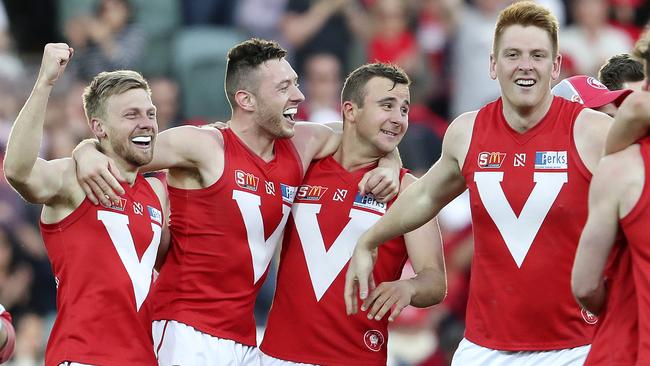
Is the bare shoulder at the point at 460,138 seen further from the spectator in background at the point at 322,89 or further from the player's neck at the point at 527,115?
the spectator in background at the point at 322,89

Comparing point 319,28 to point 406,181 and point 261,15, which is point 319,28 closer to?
point 261,15

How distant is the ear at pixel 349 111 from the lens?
7.21m

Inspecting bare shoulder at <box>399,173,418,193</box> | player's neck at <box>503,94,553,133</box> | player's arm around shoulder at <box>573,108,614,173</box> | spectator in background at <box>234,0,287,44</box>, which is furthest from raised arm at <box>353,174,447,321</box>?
spectator in background at <box>234,0,287,44</box>

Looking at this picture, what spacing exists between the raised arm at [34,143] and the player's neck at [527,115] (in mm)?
2226

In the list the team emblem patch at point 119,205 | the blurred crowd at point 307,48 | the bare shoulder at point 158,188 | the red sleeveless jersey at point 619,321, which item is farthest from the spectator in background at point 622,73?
the blurred crowd at point 307,48

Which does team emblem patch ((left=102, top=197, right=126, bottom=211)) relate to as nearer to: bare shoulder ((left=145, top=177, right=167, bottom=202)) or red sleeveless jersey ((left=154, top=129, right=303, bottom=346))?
bare shoulder ((left=145, top=177, right=167, bottom=202))

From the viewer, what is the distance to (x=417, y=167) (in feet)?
39.2

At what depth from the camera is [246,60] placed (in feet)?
23.7

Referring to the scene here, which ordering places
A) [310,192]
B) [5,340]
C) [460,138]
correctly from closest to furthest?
[5,340] → [460,138] → [310,192]

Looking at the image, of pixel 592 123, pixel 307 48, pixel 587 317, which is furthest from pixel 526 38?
pixel 307 48

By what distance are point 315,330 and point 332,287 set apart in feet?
0.85

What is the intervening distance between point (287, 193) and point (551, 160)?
1.63 m

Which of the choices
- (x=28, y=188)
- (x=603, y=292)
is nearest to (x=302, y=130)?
(x=28, y=188)

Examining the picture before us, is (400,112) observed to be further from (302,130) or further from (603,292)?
(603,292)
